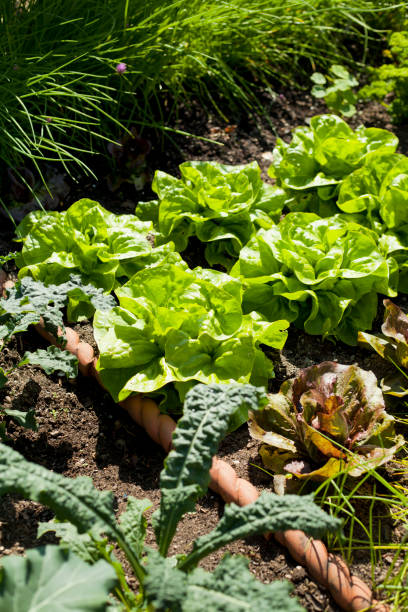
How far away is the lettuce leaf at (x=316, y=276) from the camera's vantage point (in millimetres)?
2613

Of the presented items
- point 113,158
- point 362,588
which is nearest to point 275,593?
point 362,588

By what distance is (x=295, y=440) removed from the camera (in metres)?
2.25

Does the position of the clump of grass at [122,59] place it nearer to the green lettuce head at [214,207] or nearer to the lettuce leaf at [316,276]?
the green lettuce head at [214,207]

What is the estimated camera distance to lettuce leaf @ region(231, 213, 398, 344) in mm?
Result: 2613

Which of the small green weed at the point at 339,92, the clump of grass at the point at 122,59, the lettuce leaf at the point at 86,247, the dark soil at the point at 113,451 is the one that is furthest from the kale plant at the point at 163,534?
the small green weed at the point at 339,92

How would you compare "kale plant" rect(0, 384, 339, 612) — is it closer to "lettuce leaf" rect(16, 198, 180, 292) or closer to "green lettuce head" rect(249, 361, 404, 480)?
"green lettuce head" rect(249, 361, 404, 480)

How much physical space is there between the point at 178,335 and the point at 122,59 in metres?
1.61

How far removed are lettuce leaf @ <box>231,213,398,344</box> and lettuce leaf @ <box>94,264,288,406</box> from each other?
0.66ft

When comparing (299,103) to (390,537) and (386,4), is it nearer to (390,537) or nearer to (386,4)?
(386,4)

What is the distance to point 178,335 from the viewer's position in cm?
226

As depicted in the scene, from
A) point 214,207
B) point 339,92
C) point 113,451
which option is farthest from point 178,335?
point 339,92

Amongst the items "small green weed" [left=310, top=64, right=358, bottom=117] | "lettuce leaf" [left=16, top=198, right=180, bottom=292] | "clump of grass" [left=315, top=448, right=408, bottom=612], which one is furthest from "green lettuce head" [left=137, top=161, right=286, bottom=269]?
"clump of grass" [left=315, top=448, right=408, bottom=612]

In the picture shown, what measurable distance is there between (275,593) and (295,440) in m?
0.84

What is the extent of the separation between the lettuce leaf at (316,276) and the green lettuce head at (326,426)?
361mm
